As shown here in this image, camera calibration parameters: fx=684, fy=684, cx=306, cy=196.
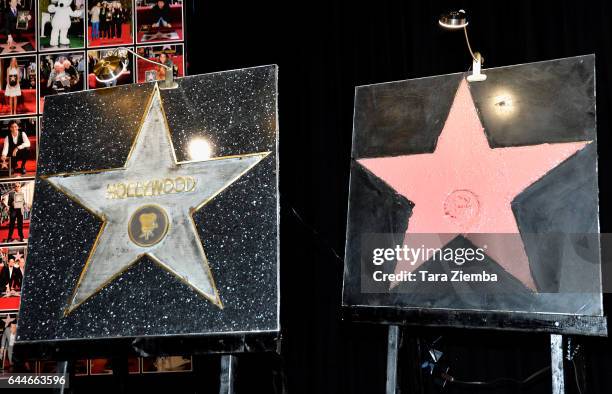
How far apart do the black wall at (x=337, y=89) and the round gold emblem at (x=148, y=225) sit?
1.07 metres

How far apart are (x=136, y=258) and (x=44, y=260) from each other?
0.35 meters

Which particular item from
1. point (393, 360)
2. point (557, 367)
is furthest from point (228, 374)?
point (557, 367)

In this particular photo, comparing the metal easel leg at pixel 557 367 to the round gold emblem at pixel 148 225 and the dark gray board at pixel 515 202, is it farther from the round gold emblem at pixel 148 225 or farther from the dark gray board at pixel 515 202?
the round gold emblem at pixel 148 225

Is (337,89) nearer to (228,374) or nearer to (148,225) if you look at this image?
(148,225)

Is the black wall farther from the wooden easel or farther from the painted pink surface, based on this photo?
the painted pink surface

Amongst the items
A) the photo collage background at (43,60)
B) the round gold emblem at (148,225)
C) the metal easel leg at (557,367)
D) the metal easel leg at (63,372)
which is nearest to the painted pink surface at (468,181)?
the metal easel leg at (557,367)

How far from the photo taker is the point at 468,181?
214cm

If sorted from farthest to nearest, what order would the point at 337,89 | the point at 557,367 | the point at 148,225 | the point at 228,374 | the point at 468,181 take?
1. the point at 337,89
2. the point at 148,225
3. the point at 468,181
4. the point at 228,374
5. the point at 557,367

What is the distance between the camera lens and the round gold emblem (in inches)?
87.8

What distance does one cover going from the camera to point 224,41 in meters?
3.47

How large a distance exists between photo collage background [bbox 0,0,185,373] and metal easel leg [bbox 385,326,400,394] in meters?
1.95

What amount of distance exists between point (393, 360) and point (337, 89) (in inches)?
61.8

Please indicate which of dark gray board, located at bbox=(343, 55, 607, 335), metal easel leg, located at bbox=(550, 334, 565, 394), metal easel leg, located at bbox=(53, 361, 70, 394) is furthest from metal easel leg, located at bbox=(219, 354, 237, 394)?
metal easel leg, located at bbox=(550, 334, 565, 394)

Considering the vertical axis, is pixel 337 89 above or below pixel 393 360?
above
